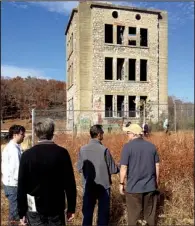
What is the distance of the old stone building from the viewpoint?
25.4m

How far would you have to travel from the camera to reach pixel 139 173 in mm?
4258

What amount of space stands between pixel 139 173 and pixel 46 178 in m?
1.66

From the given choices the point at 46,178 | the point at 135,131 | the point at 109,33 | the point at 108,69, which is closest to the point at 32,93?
the point at 108,69

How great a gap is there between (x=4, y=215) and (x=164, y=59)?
2441 centimetres

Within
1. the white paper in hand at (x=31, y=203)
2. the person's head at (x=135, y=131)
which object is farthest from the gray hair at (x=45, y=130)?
the person's head at (x=135, y=131)

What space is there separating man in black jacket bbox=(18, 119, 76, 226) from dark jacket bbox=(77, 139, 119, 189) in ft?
4.42

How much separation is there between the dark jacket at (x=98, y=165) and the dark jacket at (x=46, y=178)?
1371mm

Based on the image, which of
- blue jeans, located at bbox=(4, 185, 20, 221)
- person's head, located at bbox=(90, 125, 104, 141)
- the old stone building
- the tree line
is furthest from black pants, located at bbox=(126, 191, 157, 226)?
the tree line

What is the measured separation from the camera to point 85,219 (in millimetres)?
4566

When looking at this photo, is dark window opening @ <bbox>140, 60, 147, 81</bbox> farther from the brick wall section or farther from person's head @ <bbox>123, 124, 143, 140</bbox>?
person's head @ <bbox>123, 124, 143, 140</bbox>

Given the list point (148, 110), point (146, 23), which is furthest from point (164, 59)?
point (148, 110)

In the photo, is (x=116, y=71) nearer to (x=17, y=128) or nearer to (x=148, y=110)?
(x=148, y=110)

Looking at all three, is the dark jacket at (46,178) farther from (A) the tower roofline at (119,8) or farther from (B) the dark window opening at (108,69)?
(B) the dark window opening at (108,69)

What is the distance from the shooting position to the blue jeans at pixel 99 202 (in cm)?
448
